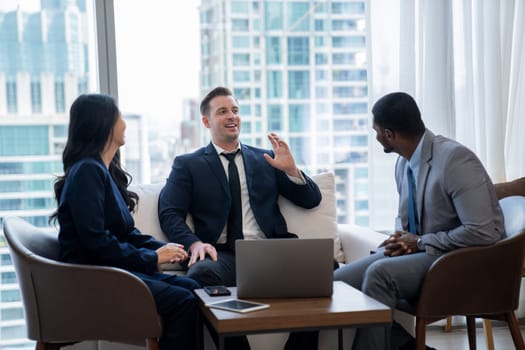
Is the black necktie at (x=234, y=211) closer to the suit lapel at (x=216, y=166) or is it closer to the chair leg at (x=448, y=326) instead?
the suit lapel at (x=216, y=166)

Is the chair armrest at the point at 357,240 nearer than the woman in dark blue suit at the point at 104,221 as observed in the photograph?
No

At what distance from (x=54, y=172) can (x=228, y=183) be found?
103cm

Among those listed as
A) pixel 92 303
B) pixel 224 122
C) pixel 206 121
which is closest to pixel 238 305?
pixel 92 303

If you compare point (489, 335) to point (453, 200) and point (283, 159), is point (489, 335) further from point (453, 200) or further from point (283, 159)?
point (283, 159)

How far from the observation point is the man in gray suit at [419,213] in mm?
2484

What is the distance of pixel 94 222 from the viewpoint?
2.31m

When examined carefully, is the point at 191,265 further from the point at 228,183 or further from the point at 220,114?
the point at 220,114

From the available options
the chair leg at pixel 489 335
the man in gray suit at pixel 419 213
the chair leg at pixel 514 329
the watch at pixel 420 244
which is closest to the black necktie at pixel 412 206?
the man in gray suit at pixel 419 213

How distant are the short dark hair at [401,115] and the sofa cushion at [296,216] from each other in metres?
0.70

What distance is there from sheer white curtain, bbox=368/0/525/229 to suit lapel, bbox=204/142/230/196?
924 millimetres

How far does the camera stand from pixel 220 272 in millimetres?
2859

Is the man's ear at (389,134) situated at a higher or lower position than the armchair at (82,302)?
higher

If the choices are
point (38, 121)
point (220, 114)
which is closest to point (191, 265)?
point (220, 114)

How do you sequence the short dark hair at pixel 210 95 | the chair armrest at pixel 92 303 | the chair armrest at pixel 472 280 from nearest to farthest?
the chair armrest at pixel 92 303 → the chair armrest at pixel 472 280 → the short dark hair at pixel 210 95
